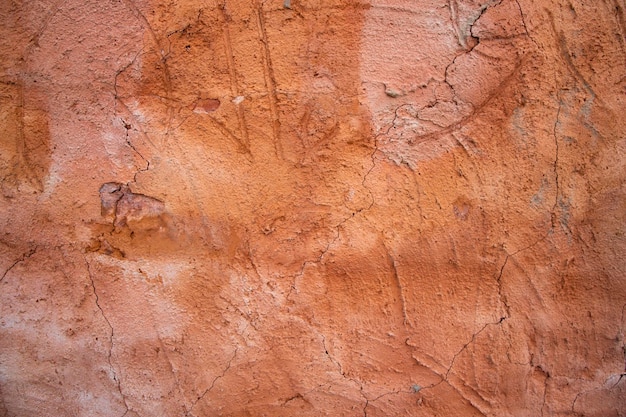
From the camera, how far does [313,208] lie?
86.8 inches

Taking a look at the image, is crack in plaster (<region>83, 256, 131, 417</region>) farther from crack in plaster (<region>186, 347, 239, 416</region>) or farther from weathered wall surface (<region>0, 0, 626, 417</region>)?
crack in plaster (<region>186, 347, 239, 416</region>)

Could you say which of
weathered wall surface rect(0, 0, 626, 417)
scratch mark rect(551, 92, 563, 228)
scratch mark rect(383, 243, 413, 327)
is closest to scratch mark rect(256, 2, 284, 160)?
weathered wall surface rect(0, 0, 626, 417)

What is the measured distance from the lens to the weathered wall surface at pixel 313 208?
2080 mm

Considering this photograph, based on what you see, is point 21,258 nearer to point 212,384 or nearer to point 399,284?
point 212,384

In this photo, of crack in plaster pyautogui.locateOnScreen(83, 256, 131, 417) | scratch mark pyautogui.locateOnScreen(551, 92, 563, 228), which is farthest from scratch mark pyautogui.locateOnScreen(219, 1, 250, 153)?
scratch mark pyautogui.locateOnScreen(551, 92, 563, 228)

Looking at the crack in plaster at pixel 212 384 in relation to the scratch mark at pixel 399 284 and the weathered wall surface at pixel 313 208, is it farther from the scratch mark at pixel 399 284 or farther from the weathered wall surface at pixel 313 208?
the scratch mark at pixel 399 284

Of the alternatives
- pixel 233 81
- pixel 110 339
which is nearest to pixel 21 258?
pixel 110 339

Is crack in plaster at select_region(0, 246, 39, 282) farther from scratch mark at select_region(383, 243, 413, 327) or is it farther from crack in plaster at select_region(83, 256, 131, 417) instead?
scratch mark at select_region(383, 243, 413, 327)

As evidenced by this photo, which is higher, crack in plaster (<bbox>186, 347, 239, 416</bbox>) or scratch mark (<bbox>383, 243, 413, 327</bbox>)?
scratch mark (<bbox>383, 243, 413, 327</bbox>)

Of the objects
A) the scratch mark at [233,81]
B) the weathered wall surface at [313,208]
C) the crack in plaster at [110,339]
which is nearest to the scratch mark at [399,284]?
the weathered wall surface at [313,208]

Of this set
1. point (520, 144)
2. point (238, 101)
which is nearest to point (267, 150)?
point (238, 101)

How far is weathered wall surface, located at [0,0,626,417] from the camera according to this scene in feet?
6.82

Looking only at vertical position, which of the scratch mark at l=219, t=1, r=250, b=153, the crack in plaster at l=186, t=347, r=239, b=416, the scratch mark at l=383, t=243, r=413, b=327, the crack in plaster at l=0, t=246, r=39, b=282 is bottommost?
the crack in plaster at l=186, t=347, r=239, b=416

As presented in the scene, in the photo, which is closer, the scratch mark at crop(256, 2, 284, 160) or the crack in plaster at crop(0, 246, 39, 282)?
the scratch mark at crop(256, 2, 284, 160)
